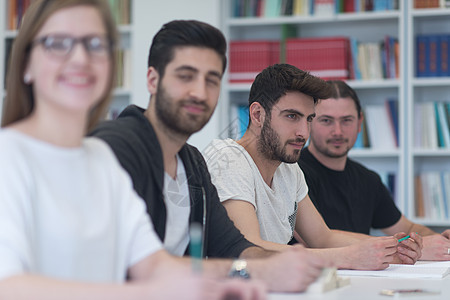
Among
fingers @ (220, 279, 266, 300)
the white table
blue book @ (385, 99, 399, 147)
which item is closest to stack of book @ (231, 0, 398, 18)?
blue book @ (385, 99, 399, 147)

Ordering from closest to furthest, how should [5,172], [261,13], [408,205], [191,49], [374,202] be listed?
[5,172]
[191,49]
[374,202]
[408,205]
[261,13]

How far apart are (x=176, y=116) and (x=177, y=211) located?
25 cm

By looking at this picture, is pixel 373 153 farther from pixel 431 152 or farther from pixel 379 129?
pixel 431 152

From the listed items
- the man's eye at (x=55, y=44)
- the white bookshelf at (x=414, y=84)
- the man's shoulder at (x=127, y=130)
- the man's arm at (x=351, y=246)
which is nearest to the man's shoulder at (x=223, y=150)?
the man's arm at (x=351, y=246)

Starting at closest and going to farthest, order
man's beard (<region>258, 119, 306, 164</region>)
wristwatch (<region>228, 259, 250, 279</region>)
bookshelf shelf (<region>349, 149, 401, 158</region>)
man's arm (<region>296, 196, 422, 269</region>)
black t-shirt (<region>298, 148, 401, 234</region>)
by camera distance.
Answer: wristwatch (<region>228, 259, 250, 279</region>)
man's arm (<region>296, 196, 422, 269</region>)
man's beard (<region>258, 119, 306, 164</region>)
black t-shirt (<region>298, 148, 401, 234</region>)
bookshelf shelf (<region>349, 149, 401, 158</region>)

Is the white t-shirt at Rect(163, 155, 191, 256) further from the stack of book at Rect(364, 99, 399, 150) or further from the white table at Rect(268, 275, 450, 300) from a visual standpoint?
the stack of book at Rect(364, 99, 399, 150)

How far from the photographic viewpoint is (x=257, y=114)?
2336 mm

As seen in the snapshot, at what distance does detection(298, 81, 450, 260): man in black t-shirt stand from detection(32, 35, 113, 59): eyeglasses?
182cm

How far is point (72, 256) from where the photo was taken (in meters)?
0.97

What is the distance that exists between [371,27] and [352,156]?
0.83 metres

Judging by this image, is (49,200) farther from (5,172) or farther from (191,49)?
(191,49)

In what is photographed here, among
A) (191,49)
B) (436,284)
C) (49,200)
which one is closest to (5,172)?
(49,200)

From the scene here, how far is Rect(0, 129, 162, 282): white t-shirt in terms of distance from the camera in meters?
0.91

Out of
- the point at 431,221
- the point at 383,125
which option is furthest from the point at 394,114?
the point at 431,221
